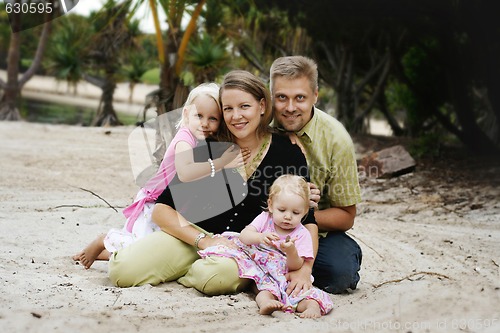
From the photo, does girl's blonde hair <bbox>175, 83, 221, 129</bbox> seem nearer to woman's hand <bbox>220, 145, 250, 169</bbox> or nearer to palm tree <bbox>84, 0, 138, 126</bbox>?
woman's hand <bbox>220, 145, 250, 169</bbox>

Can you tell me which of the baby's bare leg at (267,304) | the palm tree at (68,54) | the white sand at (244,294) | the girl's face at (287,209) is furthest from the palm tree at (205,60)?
the baby's bare leg at (267,304)

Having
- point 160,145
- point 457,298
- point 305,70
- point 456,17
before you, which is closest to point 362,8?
point 456,17

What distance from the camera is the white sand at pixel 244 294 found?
2.52 metres

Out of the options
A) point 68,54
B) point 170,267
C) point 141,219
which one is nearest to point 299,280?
point 170,267

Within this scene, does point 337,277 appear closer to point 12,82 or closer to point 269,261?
point 269,261

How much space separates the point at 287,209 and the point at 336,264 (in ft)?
1.88

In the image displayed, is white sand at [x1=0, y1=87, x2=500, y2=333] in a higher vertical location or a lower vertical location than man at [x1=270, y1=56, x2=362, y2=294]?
lower

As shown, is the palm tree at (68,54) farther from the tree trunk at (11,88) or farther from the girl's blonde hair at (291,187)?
the girl's blonde hair at (291,187)

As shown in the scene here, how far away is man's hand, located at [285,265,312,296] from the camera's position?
9.41 feet

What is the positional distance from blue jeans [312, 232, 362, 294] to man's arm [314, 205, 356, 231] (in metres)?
0.07

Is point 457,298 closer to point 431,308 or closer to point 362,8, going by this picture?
point 431,308

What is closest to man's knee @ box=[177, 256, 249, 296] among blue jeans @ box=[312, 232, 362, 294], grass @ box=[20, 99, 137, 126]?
blue jeans @ box=[312, 232, 362, 294]

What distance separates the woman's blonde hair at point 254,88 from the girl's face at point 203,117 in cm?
6

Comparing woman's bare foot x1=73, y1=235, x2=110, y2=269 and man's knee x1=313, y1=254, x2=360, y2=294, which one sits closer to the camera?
man's knee x1=313, y1=254, x2=360, y2=294
